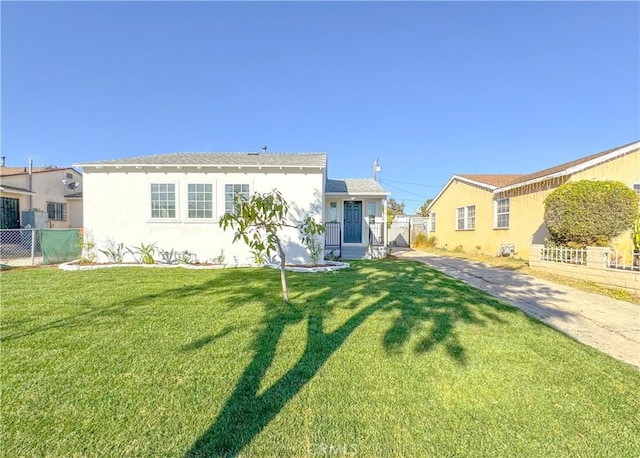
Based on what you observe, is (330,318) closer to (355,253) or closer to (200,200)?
(200,200)

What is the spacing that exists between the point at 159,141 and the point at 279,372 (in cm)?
1891

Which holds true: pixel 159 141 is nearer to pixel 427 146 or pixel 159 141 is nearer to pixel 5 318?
pixel 5 318

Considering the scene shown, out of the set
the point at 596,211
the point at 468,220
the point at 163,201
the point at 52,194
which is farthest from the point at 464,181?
the point at 52,194

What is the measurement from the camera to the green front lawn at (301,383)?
6.43 ft

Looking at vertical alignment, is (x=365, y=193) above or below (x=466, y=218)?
above

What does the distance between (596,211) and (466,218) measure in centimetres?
849

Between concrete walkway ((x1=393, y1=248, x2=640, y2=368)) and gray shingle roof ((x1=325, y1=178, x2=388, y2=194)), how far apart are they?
244 inches

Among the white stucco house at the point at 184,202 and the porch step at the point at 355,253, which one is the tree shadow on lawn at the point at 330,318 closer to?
the white stucco house at the point at 184,202

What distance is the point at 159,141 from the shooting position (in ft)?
57.8

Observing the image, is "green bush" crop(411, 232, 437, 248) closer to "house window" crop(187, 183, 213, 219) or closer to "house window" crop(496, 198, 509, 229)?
"house window" crop(496, 198, 509, 229)

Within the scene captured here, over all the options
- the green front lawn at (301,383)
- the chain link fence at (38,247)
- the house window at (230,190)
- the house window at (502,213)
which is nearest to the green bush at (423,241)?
the house window at (502,213)

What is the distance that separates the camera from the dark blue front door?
45.2 ft

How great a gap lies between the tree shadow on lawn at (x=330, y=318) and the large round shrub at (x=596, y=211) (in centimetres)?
421

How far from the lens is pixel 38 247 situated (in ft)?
33.1
